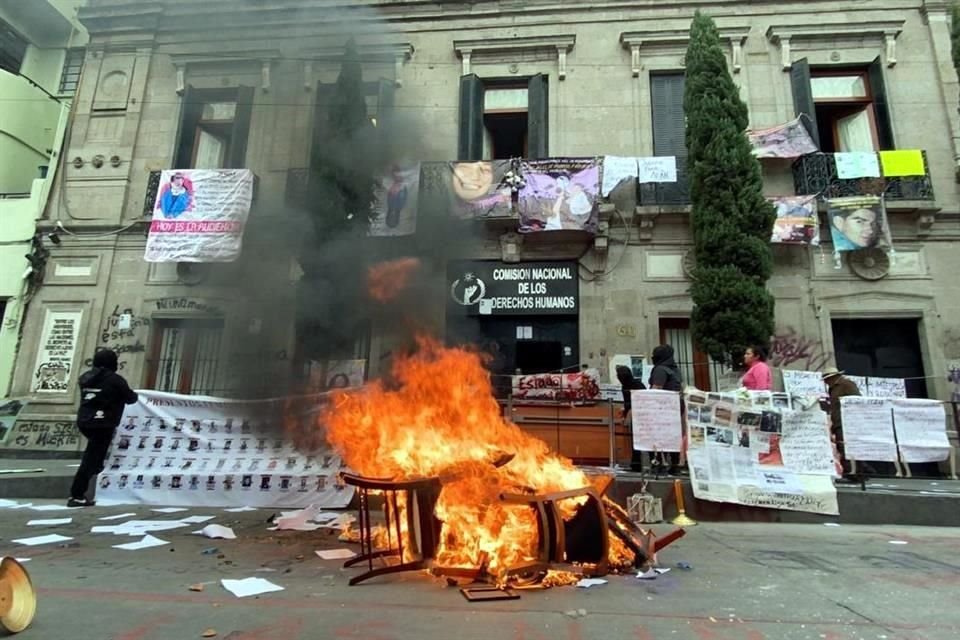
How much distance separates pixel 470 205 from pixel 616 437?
17.8ft

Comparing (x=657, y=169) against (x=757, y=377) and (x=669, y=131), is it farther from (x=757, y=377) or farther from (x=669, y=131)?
(x=757, y=377)

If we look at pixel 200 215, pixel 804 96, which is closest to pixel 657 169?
pixel 804 96

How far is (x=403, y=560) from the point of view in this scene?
3.67 m

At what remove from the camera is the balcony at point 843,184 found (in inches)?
390

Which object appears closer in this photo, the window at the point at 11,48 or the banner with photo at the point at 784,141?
the banner with photo at the point at 784,141

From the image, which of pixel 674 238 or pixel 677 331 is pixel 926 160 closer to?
pixel 674 238

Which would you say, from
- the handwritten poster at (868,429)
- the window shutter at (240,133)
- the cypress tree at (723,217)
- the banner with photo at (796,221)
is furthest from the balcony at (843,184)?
the window shutter at (240,133)

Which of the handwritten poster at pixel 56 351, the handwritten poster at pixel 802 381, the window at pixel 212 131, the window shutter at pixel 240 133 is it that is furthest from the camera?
the window at pixel 212 131

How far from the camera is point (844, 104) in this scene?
433 inches

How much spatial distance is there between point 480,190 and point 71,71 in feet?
35.1

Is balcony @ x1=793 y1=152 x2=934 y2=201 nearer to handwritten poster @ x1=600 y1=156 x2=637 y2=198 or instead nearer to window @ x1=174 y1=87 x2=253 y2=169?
handwritten poster @ x1=600 y1=156 x2=637 y2=198

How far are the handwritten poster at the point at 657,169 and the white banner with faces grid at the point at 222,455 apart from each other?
7.25 meters

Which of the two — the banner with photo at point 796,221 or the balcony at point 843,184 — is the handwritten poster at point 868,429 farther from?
the balcony at point 843,184

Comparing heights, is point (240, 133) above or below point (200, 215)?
above
